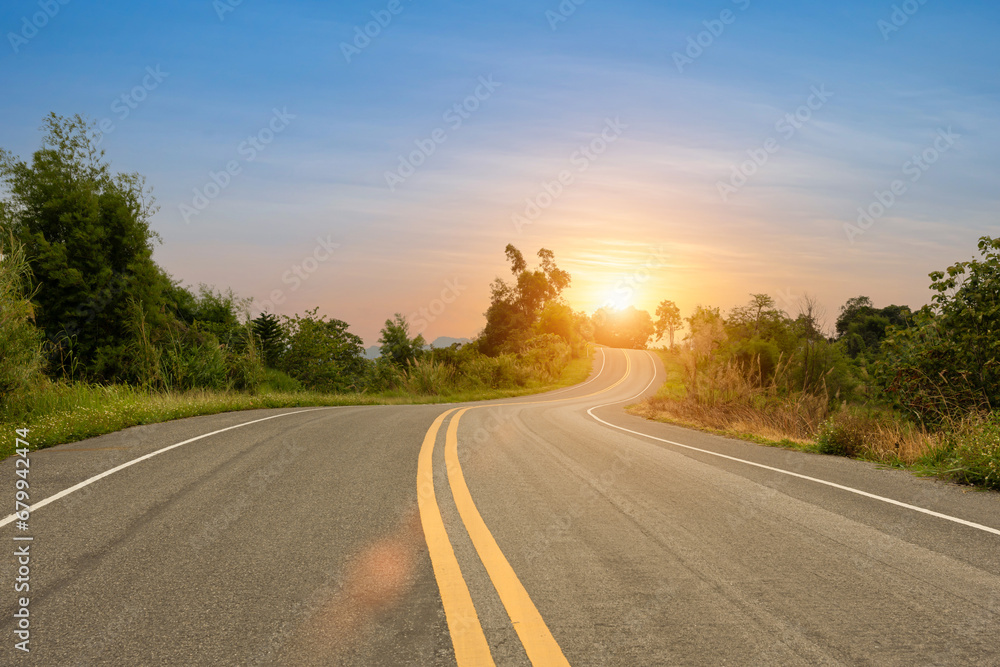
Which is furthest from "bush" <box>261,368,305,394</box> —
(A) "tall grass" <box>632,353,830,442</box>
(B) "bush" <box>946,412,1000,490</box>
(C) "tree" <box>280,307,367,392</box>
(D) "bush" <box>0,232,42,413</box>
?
(B) "bush" <box>946,412,1000,490</box>

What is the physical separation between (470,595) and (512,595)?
0.21m

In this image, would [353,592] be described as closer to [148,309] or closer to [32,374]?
[32,374]

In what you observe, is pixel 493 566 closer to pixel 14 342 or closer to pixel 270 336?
pixel 14 342

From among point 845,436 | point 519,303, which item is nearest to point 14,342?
point 845,436

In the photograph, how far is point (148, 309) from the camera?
22578 mm

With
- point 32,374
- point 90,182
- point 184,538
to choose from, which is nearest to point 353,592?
point 184,538

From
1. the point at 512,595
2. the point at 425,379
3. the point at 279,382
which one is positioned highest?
the point at 279,382

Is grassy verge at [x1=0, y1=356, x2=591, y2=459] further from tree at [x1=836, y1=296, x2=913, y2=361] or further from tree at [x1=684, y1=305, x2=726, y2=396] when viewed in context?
tree at [x1=836, y1=296, x2=913, y2=361]

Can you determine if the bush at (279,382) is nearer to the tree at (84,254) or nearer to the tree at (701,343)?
the tree at (84,254)

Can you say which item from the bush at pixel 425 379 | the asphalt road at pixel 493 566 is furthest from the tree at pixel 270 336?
the asphalt road at pixel 493 566

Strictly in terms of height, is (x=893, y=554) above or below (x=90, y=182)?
below

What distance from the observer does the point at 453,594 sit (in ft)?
9.51

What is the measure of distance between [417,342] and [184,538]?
43425 mm

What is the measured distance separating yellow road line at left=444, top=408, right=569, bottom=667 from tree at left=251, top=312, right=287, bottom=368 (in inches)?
1092
